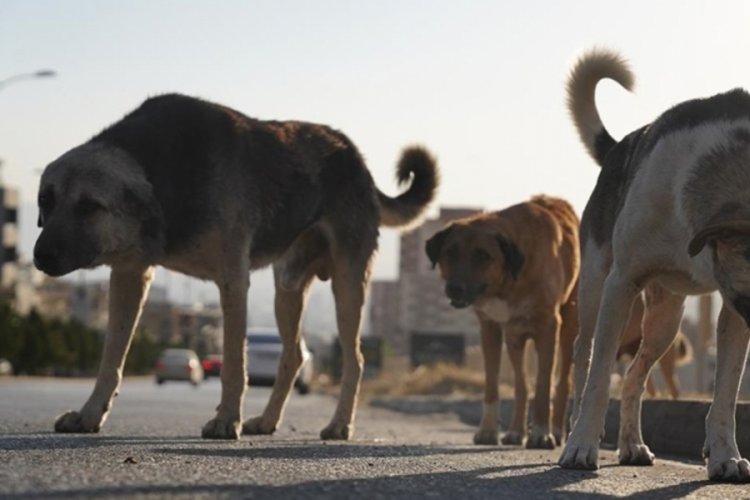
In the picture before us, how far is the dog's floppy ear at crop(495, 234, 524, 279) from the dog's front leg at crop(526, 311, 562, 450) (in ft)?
1.65

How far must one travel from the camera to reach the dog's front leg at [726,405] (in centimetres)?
827

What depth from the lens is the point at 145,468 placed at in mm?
6941

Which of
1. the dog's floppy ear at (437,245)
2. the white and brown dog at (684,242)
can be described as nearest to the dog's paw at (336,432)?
the white and brown dog at (684,242)

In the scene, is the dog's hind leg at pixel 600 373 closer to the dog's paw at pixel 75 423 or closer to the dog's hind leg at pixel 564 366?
the dog's paw at pixel 75 423

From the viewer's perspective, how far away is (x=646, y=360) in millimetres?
10125

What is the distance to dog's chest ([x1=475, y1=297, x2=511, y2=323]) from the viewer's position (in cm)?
1352

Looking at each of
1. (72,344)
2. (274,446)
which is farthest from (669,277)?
(72,344)

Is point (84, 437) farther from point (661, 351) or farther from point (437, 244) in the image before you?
point (437, 244)

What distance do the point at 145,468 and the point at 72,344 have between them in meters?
80.5

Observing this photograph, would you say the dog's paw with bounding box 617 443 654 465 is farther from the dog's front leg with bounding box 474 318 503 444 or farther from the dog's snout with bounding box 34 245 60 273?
the dog's snout with bounding box 34 245 60 273

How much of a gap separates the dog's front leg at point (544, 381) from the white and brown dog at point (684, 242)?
255 cm

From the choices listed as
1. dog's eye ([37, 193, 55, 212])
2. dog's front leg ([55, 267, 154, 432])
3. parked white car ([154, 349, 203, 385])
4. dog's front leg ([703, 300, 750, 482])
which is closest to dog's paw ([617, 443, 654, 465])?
dog's front leg ([703, 300, 750, 482])

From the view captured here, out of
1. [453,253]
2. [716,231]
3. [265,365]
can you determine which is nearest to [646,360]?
[716,231]

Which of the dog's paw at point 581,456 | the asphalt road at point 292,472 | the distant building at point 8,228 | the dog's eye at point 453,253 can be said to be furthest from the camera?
the distant building at point 8,228
